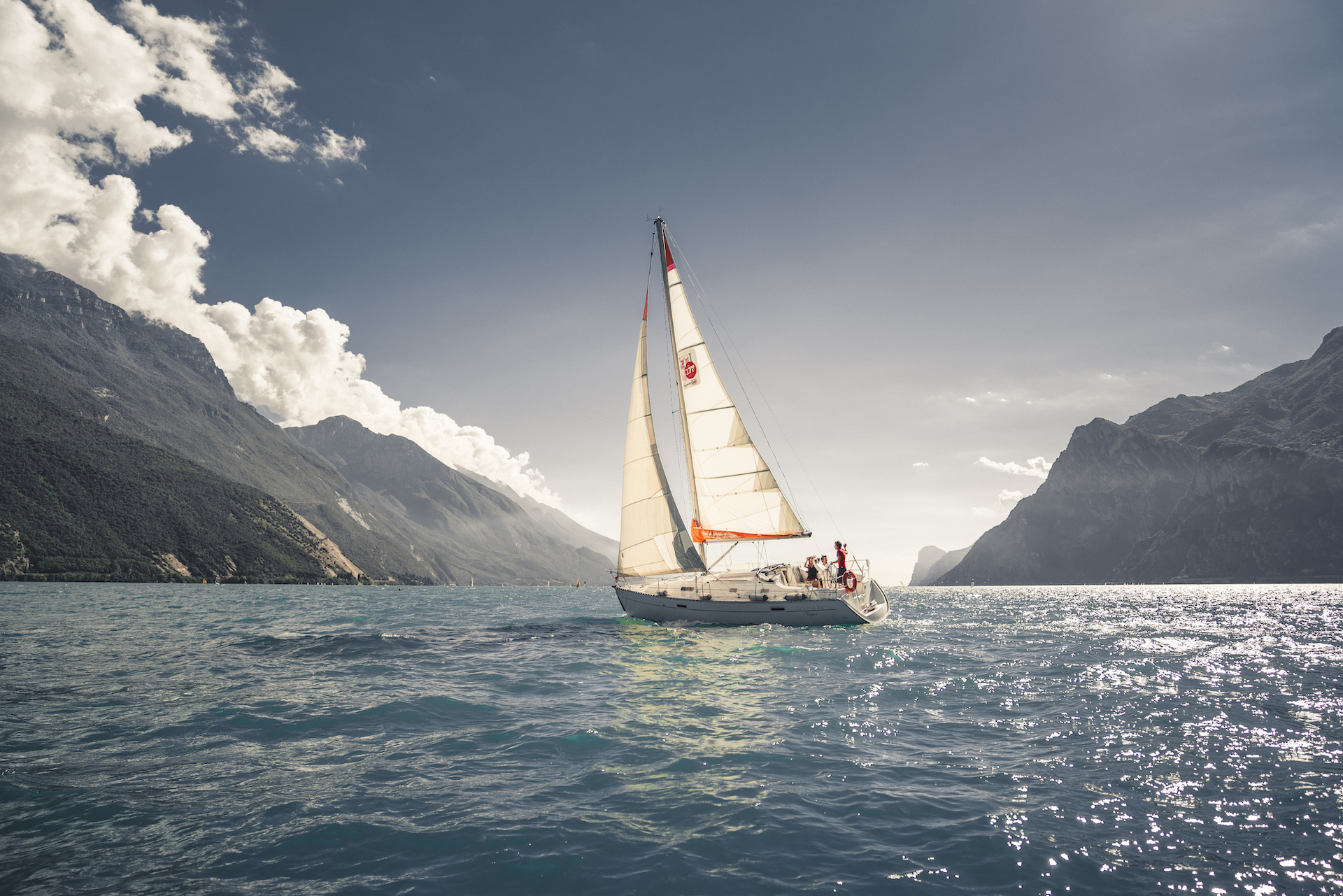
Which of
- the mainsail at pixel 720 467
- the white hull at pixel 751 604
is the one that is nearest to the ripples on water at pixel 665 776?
the white hull at pixel 751 604

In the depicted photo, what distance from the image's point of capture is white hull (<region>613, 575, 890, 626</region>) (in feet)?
98.0

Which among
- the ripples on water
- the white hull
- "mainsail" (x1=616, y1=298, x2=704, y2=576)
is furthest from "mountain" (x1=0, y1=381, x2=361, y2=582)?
the ripples on water

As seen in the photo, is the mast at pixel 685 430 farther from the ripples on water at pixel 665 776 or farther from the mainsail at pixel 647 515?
the ripples on water at pixel 665 776

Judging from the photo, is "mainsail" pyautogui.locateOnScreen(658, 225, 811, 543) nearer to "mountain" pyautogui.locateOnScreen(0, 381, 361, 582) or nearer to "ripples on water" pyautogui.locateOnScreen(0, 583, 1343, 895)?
"ripples on water" pyautogui.locateOnScreen(0, 583, 1343, 895)

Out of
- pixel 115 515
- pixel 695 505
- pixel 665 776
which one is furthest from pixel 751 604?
pixel 115 515

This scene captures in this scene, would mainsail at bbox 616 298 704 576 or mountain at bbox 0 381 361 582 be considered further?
mountain at bbox 0 381 361 582

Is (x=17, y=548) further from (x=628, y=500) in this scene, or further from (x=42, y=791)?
(x=42, y=791)

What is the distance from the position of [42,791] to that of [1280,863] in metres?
14.7

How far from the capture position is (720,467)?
34406 mm

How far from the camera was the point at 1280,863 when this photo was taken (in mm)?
5898

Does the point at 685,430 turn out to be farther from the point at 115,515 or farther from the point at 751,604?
the point at 115,515

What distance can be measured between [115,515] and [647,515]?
184m

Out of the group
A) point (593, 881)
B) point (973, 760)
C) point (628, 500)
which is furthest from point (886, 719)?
point (628, 500)

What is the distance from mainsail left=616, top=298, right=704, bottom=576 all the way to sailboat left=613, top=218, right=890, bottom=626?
41 millimetres
